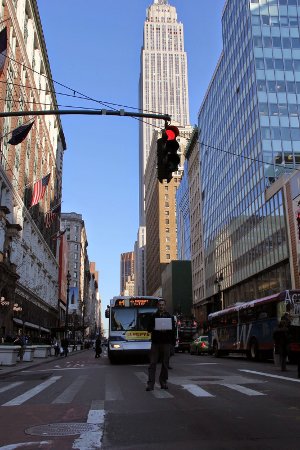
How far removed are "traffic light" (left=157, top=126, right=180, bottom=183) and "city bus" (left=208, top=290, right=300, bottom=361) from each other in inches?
352

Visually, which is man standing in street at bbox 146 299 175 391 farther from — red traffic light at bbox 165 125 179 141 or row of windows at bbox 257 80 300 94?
row of windows at bbox 257 80 300 94

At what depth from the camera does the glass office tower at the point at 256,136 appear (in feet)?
176

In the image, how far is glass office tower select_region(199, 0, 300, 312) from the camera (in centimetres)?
5356

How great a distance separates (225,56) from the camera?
72938 millimetres

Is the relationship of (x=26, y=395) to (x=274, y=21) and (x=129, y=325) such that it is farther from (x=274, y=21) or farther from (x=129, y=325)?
(x=274, y=21)

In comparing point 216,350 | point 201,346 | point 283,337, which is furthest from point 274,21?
point 283,337

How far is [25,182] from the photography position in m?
53.8

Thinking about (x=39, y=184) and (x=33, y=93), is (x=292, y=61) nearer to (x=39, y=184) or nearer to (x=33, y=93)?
(x=33, y=93)

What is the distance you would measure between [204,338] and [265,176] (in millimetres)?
21754

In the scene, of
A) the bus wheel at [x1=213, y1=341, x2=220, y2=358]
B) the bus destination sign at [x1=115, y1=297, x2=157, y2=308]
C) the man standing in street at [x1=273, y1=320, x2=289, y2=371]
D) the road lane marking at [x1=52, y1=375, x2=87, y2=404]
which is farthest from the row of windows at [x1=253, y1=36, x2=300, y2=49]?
the road lane marking at [x1=52, y1=375, x2=87, y2=404]

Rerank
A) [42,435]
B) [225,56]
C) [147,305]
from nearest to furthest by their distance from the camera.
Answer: [42,435], [147,305], [225,56]

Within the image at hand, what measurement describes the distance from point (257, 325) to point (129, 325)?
749cm

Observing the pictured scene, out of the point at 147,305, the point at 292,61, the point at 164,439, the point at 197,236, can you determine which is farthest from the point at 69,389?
the point at 197,236

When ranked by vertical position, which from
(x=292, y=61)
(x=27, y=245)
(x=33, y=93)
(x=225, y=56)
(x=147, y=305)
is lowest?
(x=147, y=305)
